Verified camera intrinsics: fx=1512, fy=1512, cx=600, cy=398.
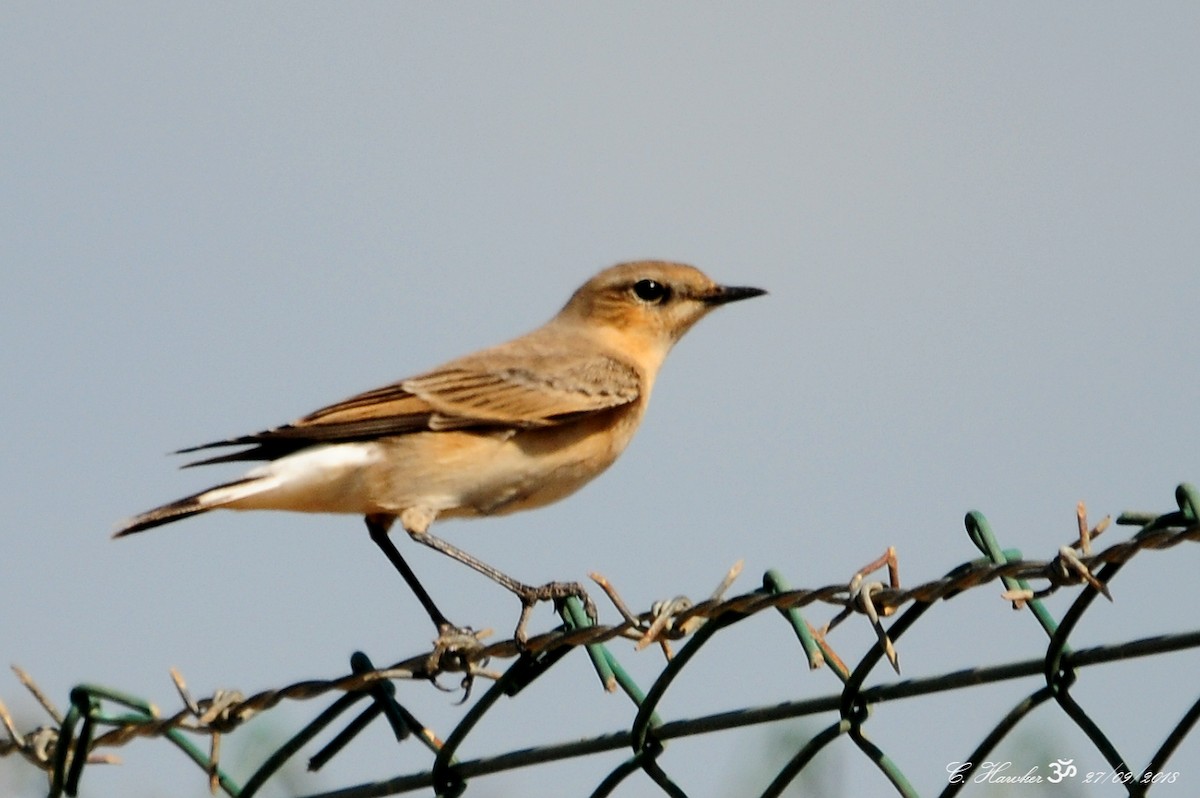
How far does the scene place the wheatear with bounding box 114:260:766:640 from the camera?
6707 millimetres

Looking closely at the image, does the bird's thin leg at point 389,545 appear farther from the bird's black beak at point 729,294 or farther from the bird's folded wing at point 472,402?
the bird's black beak at point 729,294

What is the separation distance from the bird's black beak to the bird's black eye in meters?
0.30

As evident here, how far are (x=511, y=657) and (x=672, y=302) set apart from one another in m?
5.22

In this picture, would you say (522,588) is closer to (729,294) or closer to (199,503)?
→ (199,503)

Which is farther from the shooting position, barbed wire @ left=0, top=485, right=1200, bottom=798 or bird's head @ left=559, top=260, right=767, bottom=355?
bird's head @ left=559, top=260, right=767, bottom=355

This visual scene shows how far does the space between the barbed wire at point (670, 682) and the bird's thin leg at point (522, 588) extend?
0.85 feet

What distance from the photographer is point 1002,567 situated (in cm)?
274

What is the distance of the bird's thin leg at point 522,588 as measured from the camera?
4805 mm

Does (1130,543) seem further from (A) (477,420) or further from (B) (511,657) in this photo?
(A) (477,420)

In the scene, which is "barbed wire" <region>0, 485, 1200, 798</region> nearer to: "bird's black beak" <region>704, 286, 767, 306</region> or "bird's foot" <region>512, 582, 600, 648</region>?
"bird's foot" <region>512, 582, 600, 648</region>

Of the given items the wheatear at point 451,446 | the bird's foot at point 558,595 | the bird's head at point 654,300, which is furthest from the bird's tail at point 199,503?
the bird's head at point 654,300

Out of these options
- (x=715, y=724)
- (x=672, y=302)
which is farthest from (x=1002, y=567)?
(x=672, y=302)

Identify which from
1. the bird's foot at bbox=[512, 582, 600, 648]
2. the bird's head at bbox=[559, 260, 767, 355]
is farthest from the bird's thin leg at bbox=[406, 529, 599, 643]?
the bird's head at bbox=[559, 260, 767, 355]

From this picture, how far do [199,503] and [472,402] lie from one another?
1.64m
